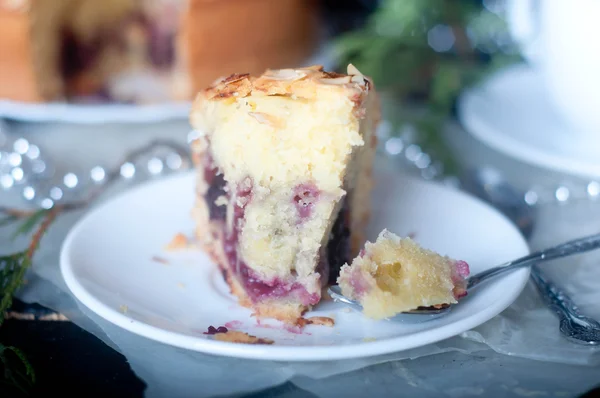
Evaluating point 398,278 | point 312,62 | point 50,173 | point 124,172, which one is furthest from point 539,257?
point 312,62

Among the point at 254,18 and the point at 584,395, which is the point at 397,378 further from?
the point at 254,18

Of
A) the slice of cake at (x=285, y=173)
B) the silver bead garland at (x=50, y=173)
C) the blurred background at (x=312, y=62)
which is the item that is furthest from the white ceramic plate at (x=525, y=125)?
the silver bead garland at (x=50, y=173)

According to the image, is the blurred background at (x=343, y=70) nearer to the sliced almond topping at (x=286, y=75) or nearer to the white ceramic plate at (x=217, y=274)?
the white ceramic plate at (x=217, y=274)

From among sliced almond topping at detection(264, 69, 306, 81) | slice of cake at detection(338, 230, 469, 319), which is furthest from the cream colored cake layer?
slice of cake at detection(338, 230, 469, 319)

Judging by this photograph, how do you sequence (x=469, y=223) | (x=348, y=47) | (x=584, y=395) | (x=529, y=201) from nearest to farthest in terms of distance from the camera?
(x=584, y=395) → (x=469, y=223) → (x=529, y=201) → (x=348, y=47)

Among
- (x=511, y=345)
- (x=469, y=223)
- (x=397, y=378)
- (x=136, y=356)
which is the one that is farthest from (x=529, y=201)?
(x=136, y=356)

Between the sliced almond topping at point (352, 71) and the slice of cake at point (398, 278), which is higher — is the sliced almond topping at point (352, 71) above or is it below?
above

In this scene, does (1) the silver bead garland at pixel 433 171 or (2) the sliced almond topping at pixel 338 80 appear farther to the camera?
(1) the silver bead garland at pixel 433 171
